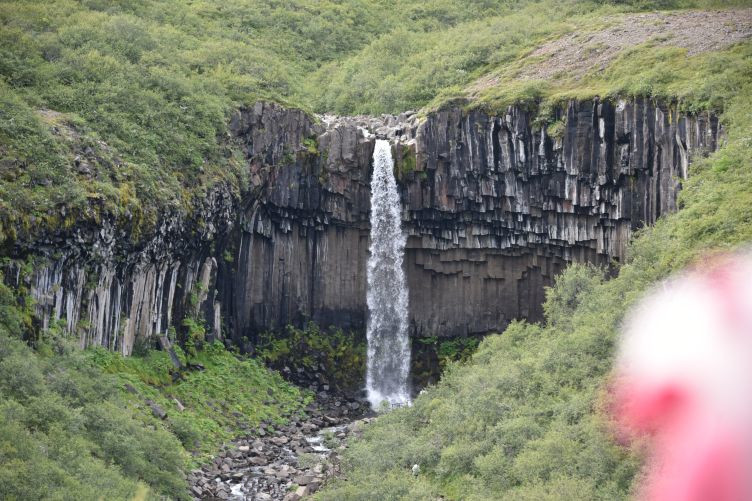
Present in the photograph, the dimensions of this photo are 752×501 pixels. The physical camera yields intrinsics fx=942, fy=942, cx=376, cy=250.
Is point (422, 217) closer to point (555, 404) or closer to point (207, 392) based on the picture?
point (207, 392)

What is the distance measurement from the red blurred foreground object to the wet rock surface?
12.4 metres

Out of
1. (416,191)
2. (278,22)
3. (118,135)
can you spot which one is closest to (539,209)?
(416,191)

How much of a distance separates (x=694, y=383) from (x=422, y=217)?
28.6 m

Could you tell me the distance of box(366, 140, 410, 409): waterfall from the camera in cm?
4812

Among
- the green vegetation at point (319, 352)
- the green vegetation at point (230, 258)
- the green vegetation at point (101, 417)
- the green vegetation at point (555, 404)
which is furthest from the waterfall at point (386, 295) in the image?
the green vegetation at point (555, 404)

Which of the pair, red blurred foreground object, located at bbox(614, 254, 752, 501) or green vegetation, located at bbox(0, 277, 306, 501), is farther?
green vegetation, located at bbox(0, 277, 306, 501)

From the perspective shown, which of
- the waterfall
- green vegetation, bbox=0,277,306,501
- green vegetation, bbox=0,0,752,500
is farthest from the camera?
the waterfall

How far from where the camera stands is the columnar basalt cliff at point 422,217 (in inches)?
1569

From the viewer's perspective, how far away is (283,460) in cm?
3694

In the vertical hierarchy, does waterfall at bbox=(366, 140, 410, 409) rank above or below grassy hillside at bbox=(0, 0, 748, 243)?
below

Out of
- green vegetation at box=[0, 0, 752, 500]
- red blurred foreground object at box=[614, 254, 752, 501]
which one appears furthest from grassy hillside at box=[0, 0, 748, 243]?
red blurred foreground object at box=[614, 254, 752, 501]

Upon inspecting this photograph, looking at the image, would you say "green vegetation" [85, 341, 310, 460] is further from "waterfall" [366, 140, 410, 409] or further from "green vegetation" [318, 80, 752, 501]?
"green vegetation" [318, 80, 752, 501]

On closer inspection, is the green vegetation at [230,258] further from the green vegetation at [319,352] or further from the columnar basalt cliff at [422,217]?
the columnar basalt cliff at [422,217]

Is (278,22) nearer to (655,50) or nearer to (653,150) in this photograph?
(655,50)
